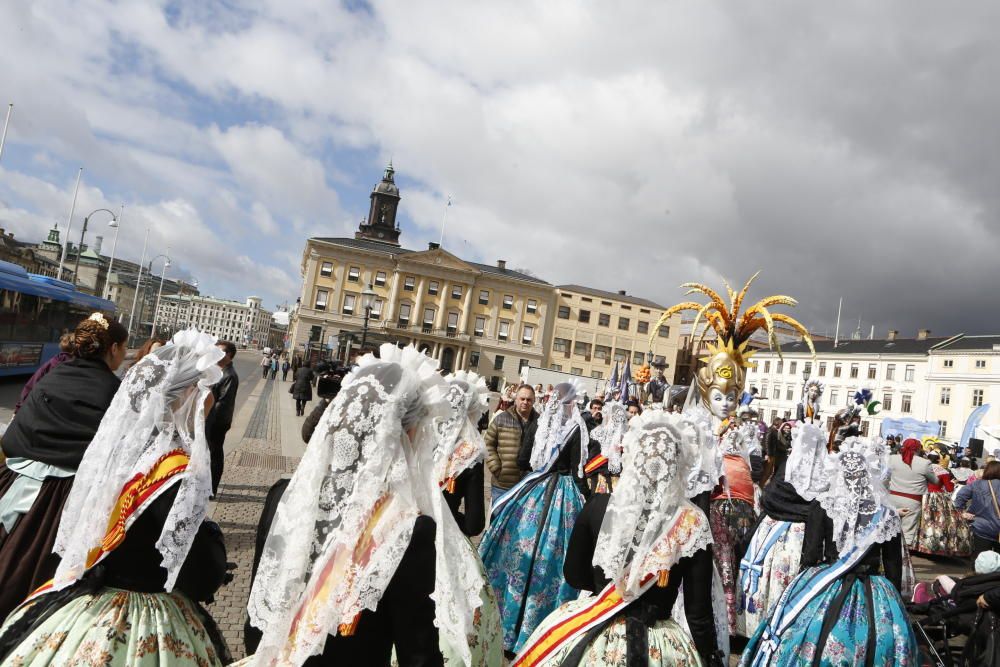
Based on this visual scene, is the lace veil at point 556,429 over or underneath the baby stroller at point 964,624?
over

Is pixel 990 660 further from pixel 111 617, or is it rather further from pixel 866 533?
pixel 111 617

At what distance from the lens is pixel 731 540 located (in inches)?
241

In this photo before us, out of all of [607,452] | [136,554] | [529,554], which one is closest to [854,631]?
[529,554]

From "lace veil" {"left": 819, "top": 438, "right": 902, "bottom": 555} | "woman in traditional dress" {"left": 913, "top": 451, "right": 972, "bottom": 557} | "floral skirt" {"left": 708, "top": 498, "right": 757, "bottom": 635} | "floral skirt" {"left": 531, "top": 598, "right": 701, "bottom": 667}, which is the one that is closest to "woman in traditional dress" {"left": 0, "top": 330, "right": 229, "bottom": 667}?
"floral skirt" {"left": 531, "top": 598, "right": 701, "bottom": 667}

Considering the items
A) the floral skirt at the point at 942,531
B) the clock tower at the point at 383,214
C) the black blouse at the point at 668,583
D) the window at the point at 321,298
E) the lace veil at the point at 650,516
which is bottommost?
the floral skirt at the point at 942,531

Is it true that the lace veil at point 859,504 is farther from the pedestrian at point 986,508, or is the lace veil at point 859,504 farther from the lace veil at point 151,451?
the pedestrian at point 986,508

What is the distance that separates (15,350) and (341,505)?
66.1ft

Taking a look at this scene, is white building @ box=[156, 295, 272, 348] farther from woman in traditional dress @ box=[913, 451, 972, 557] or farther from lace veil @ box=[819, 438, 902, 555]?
lace veil @ box=[819, 438, 902, 555]

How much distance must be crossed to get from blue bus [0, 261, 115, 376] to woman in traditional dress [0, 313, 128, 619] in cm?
1577

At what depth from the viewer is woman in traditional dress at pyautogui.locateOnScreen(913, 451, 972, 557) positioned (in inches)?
424

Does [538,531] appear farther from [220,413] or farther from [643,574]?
[220,413]

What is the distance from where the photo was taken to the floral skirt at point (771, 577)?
217 inches

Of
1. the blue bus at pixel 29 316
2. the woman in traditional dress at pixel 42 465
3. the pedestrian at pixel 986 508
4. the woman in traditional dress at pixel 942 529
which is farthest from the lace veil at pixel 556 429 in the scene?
the blue bus at pixel 29 316

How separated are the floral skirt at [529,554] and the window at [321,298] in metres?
62.7
